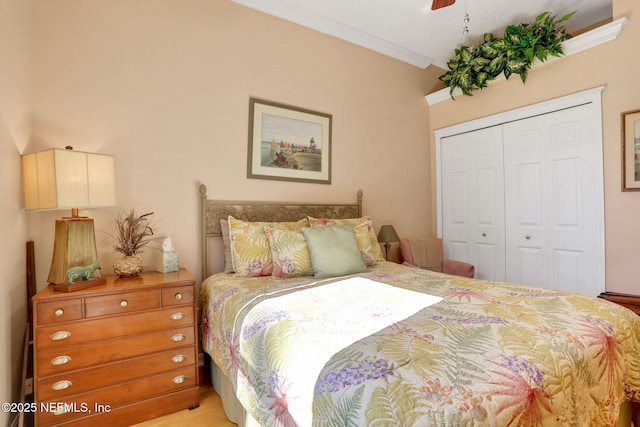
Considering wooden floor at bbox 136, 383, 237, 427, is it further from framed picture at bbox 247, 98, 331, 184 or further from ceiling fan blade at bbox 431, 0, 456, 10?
ceiling fan blade at bbox 431, 0, 456, 10

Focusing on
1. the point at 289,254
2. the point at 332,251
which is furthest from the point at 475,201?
the point at 289,254

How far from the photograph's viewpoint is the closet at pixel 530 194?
8.98ft

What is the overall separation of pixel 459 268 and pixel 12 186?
3.59 m

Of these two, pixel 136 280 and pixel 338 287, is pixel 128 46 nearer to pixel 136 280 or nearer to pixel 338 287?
pixel 136 280

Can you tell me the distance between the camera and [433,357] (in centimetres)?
96

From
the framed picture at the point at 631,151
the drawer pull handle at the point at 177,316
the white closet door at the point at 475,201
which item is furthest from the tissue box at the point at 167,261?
the framed picture at the point at 631,151

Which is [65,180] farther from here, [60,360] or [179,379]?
[179,379]

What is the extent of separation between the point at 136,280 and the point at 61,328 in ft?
1.39

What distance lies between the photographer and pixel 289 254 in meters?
2.24

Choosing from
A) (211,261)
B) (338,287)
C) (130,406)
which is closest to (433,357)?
(338,287)

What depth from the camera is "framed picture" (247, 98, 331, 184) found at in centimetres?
273

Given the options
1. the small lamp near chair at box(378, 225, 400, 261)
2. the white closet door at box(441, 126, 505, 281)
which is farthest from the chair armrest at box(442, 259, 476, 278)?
the small lamp near chair at box(378, 225, 400, 261)

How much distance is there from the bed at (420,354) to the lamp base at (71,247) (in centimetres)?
77

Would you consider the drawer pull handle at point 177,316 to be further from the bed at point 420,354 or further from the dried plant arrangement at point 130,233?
the dried plant arrangement at point 130,233
